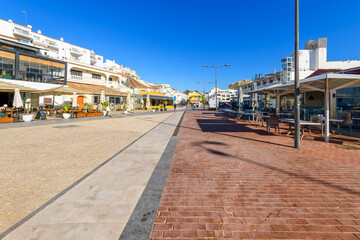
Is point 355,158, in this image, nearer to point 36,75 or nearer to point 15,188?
point 15,188

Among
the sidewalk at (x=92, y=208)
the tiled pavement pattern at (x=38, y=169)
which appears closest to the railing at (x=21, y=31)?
the tiled pavement pattern at (x=38, y=169)

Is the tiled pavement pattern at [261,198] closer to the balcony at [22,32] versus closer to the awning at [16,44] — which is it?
the awning at [16,44]

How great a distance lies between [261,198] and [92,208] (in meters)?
2.63

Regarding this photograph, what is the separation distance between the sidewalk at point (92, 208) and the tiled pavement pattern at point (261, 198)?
21.4 inches

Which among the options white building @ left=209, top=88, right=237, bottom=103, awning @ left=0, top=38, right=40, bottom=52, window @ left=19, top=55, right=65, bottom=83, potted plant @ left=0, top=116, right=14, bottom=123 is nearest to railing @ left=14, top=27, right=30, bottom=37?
awning @ left=0, top=38, right=40, bottom=52

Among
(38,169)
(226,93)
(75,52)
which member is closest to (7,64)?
(38,169)

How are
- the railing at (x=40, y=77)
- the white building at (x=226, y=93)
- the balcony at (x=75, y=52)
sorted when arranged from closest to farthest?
the railing at (x=40, y=77)
the white building at (x=226, y=93)
the balcony at (x=75, y=52)

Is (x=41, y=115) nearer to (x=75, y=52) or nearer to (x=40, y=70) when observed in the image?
(x=40, y=70)

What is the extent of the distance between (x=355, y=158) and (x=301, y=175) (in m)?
2.55

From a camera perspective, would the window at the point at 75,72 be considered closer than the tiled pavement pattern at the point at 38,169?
No

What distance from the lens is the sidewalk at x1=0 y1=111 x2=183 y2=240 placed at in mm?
2055

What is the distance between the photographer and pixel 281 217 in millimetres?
2354

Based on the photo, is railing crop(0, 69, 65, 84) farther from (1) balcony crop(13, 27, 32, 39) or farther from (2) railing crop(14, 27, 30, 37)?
(2) railing crop(14, 27, 30, 37)

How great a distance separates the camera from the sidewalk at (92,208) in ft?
6.74
